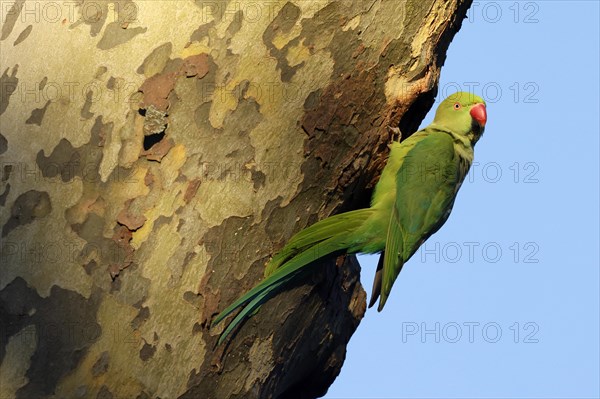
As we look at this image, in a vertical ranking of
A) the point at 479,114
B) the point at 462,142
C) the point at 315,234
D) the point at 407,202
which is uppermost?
the point at 479,114

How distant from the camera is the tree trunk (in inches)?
81.5

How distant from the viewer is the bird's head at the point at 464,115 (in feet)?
12.7

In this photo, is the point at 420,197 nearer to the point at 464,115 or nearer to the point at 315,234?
the point at 464,115

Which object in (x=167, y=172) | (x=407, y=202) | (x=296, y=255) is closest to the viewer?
(x=167, y=172)

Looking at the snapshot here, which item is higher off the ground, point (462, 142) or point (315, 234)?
point (462, 142)

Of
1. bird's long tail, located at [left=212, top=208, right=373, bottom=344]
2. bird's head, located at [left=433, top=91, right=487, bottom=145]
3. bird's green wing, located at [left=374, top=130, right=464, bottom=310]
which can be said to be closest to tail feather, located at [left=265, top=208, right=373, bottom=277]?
bird's long tail, located at [left=212, top=208, right=373, bottom=344]

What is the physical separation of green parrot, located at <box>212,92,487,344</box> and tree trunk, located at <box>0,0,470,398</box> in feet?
0.68

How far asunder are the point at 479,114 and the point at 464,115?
0.10 meters

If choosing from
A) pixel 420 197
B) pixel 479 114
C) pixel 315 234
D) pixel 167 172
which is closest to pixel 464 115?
pixel 479 114

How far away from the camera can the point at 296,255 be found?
8.40 feet

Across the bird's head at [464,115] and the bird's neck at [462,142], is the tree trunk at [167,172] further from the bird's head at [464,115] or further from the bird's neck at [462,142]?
the bird's head at [464,115]

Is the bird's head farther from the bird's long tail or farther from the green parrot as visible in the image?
the bird's long tail

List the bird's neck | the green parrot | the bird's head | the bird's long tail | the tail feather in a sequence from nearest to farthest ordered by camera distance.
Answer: the bird's long tail < the tail feather < the green parrot < the bird's neck < the bird's head

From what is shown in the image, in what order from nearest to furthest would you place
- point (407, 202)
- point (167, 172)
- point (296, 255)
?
point (167, 172) → point (296, 255) → point (407, 202)
